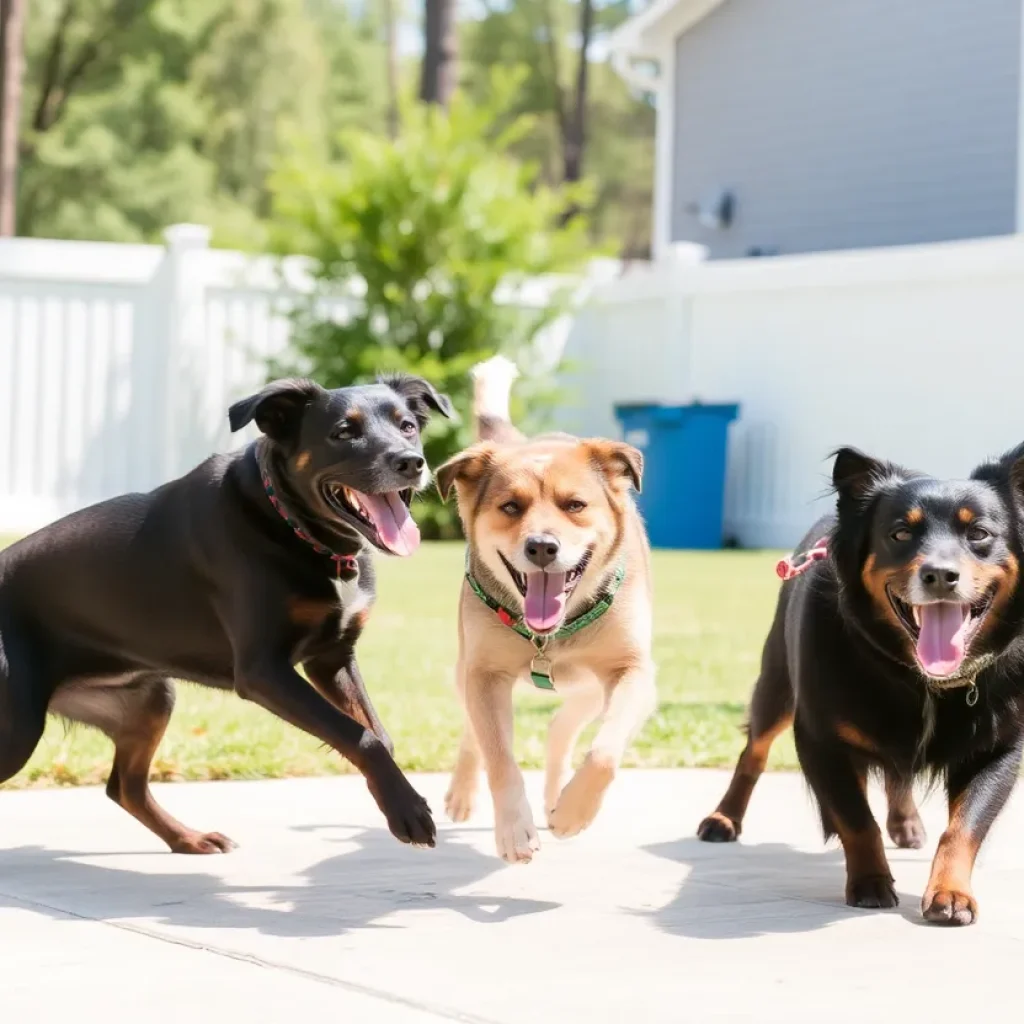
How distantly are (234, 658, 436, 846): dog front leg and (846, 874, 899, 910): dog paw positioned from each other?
108cm

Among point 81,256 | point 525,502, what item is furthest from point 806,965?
point 81,256

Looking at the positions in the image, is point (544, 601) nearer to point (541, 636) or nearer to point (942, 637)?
point (541, 636)

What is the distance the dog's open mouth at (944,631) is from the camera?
4500 mm

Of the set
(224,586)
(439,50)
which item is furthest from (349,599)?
(439,50)

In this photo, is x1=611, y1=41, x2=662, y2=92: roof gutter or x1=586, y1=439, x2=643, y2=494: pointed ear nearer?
x1=586, y1=439, x2=643, y2=494: pointed ear

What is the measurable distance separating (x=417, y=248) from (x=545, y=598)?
14419 millimetres

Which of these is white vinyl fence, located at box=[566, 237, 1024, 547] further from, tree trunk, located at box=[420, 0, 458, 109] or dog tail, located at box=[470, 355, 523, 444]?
dog tail, located at box=[470, 355, 523, 444]

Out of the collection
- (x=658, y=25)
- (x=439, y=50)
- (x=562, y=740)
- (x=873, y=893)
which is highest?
(x=658, y=25)

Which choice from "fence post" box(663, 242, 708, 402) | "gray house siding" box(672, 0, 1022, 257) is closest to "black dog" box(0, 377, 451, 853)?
"fence post" box(663, 242, 708, 402)

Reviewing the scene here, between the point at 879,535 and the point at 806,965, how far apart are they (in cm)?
117

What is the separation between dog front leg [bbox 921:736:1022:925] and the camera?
14.3 feet

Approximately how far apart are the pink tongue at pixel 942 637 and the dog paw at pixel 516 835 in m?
1.09

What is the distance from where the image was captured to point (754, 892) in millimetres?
4812

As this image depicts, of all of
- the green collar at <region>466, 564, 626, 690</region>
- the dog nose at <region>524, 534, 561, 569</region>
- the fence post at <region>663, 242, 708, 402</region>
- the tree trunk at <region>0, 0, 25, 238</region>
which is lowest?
the green collar at <region>466, 564, 626, 690</region>
